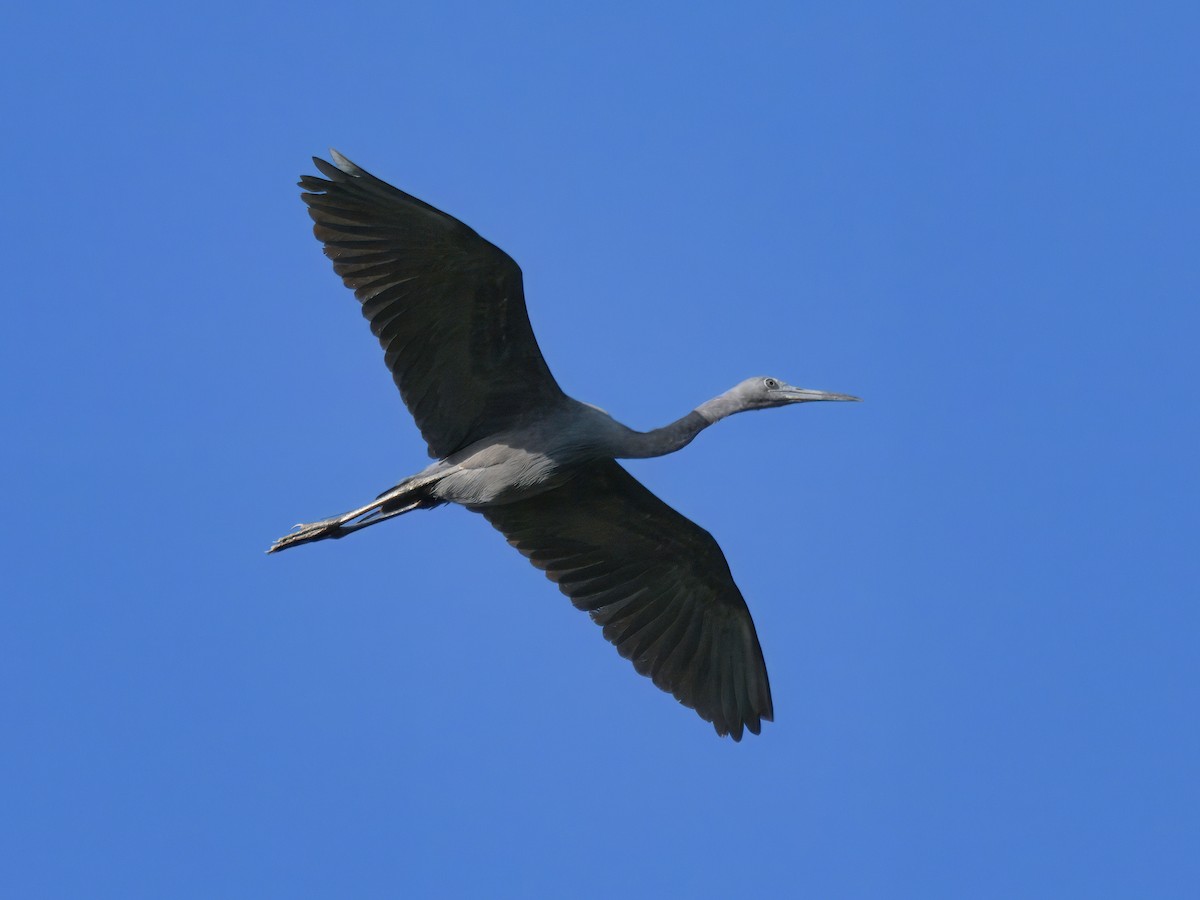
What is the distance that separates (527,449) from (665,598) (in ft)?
7.80

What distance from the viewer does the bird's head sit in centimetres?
1448

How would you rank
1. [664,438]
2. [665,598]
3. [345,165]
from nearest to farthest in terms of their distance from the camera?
[345,165], [664,438], [665,598]

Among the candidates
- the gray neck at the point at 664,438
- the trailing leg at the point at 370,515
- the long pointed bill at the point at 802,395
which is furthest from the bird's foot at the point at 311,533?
the long pointed bill at the point at 802,395

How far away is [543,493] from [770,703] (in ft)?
10.1

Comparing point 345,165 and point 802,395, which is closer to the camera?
point 345,165

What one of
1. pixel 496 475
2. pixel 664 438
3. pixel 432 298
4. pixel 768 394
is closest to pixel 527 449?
pixel 496 475

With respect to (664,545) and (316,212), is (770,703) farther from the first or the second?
(316,212)

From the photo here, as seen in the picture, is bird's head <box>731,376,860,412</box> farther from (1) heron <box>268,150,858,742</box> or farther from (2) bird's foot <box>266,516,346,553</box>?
(2) bird's foot <box>266,516,346,553</box>

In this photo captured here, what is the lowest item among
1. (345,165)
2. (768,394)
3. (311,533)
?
(311,533)

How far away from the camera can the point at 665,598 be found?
15438 mm

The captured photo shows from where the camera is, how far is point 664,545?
50.0ft

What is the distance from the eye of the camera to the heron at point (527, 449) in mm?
13594

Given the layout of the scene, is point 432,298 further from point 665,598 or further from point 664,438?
Answer: point 665,598

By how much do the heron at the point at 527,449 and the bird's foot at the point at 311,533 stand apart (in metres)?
0.01
